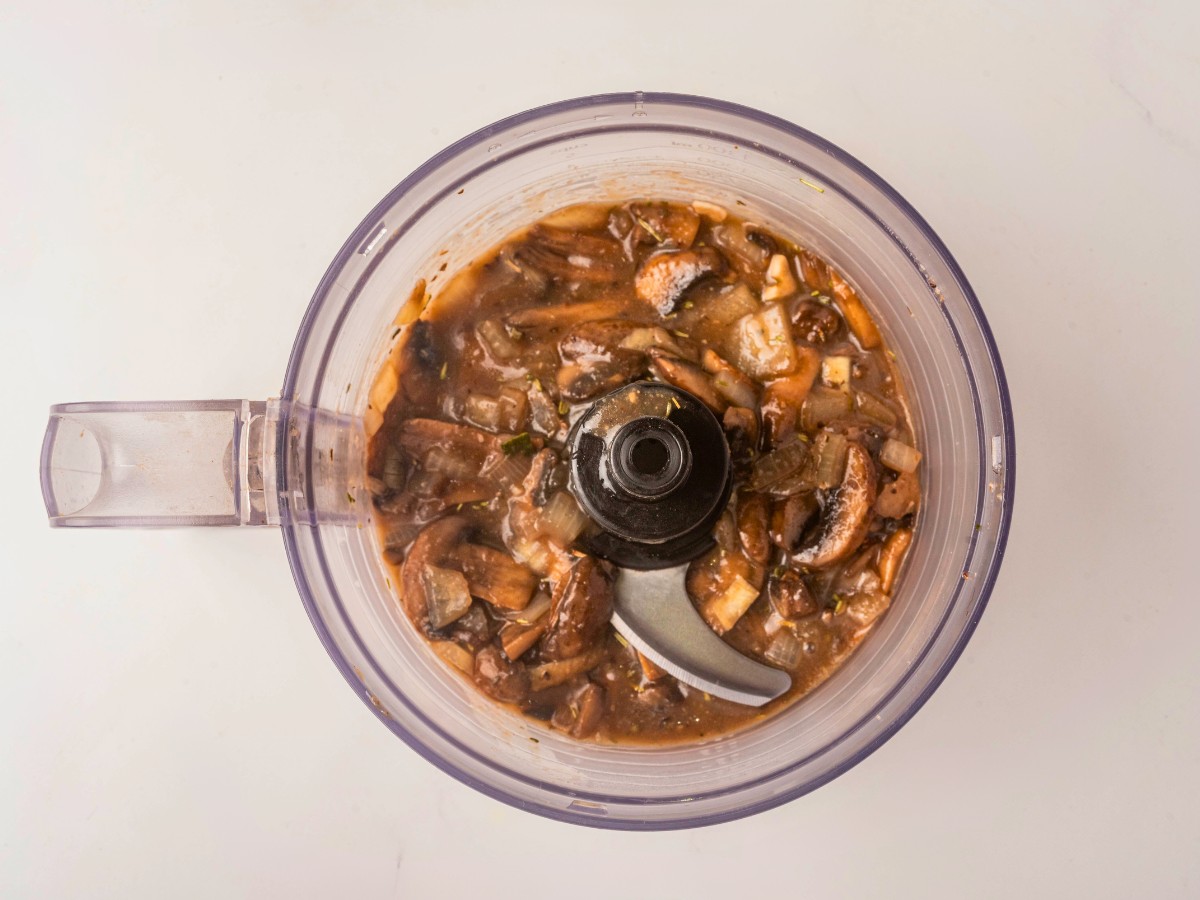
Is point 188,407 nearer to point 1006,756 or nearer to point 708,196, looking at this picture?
point 708,196

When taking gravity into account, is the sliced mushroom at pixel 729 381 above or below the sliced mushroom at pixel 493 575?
above

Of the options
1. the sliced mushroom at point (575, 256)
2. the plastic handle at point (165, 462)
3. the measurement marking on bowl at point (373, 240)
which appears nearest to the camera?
the plastic handle at point (165, 462)

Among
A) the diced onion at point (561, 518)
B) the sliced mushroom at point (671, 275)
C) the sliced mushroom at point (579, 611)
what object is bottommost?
the sliced mushroom at point (579, 611)

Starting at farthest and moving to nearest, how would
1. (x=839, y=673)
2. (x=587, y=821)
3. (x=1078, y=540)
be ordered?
(x=1078, y=540) → (x=839, y=673) → (x=587, y=821)

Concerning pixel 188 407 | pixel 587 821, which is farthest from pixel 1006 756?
pixel 188 407

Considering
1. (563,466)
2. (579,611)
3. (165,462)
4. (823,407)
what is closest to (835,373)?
(823,407)

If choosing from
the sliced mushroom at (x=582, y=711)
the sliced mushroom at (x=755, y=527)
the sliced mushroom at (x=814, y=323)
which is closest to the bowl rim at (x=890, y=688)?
the sliced mushroom at (x=582, y=711)

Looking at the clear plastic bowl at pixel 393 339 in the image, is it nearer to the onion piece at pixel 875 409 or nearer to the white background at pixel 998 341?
the onion piece at pixel 875 409

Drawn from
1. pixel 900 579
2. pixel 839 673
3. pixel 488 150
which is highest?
pixel 488 150
